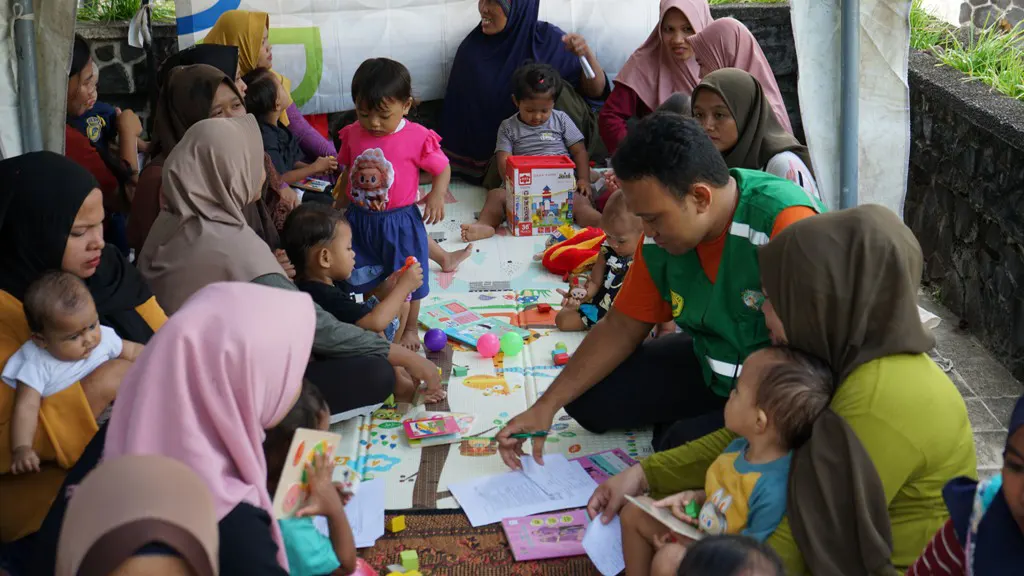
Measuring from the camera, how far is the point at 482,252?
5.34 meters

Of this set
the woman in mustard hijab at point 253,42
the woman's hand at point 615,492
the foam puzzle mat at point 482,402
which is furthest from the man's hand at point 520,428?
the woman in mustard hijab at point 253,42

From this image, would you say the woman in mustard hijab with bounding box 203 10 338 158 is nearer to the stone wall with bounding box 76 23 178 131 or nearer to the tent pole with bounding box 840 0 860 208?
the stone wall with bounding box 76 23 178 131

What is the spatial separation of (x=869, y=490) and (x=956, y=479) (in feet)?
0.81

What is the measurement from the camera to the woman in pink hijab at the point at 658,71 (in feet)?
18.7

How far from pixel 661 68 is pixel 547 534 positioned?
11.6 ft

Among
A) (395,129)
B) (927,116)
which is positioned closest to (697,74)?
(927,116)

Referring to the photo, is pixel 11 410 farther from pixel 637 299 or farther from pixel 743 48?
pixel 743 48

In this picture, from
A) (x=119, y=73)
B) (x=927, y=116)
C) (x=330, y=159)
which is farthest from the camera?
(x=119, y=73)

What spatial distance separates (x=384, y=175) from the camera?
14.8 ft

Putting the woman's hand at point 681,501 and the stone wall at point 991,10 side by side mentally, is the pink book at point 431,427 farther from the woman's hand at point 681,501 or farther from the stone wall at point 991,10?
the stone wall at point 991,10

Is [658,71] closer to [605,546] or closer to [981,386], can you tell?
[981,386]

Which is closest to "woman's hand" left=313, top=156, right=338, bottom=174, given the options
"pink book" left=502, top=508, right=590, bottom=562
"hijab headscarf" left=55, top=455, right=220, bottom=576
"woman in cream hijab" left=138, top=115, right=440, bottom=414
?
"woman in cream hijab" left=138, top=115, right=440, bottom=414

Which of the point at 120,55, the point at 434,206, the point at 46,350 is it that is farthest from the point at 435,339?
the point at 120,55

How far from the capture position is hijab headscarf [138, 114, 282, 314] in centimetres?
338
